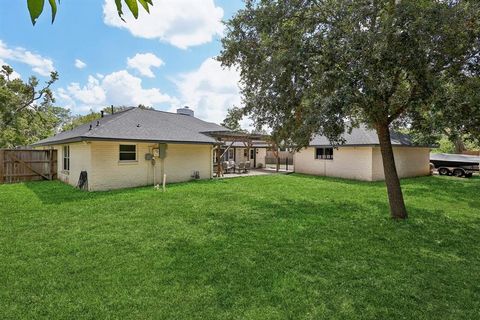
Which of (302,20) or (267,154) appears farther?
(267,154)

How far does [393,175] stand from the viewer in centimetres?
780

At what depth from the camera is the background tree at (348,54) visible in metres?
5.42

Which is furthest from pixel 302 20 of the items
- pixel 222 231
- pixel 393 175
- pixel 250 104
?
pixel 222 231

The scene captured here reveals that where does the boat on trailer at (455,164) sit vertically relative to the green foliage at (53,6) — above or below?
below

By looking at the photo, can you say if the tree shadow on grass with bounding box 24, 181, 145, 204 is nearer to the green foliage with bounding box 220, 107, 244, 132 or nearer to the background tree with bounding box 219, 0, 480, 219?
the green foliage with bounding box 220, 107, 244, 132

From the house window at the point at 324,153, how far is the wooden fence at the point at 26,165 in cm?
1611

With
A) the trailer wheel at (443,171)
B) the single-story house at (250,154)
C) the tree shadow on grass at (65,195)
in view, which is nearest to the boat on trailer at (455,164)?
the trailer wheel at (443,171)

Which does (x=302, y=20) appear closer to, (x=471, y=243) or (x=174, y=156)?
(x=471, y=243)

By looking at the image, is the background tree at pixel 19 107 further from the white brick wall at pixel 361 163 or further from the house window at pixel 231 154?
the white brick wall at pixel 361 163

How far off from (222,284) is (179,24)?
9.99 m

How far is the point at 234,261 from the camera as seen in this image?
190 inches

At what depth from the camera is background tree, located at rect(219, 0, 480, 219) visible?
5.42 metres

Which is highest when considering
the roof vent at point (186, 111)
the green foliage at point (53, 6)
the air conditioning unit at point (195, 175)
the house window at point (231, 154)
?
the roof vent at point (186, 111)

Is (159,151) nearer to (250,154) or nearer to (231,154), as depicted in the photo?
(231,154)
